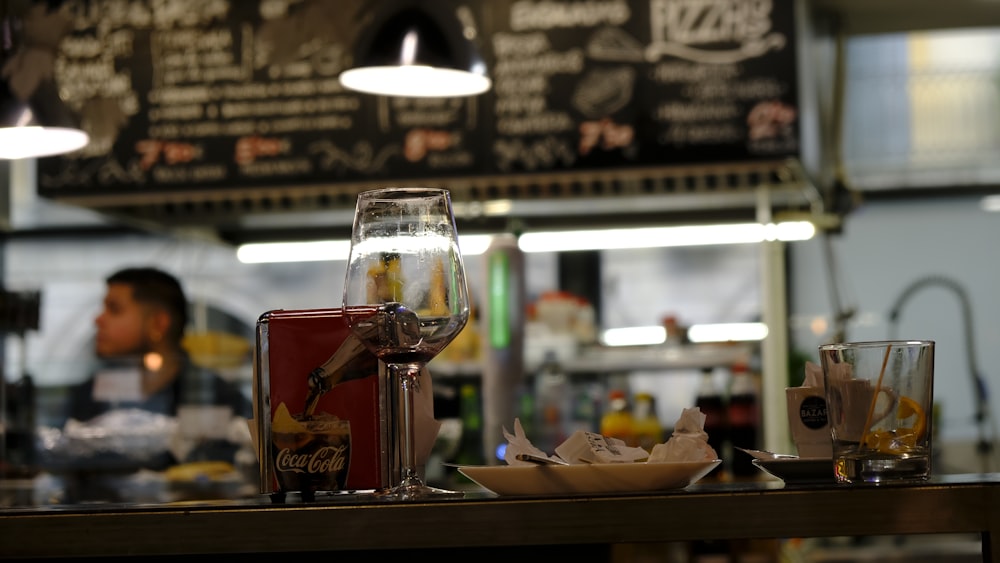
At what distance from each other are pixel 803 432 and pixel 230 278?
19.2 feet

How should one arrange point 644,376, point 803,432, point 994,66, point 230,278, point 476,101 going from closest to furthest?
point 803,432, point 476,101, point 644,376, point 230,278, point 994,66

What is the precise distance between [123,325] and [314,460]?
9.35 ft

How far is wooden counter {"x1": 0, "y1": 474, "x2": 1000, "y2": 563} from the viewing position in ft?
3.34

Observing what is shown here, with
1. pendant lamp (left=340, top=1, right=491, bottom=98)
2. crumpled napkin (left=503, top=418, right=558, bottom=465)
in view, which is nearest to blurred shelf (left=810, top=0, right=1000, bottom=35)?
pendant lamp (left=340, top=1, right=491, bottom=98)

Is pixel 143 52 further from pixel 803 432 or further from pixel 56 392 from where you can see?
pixel 803 432

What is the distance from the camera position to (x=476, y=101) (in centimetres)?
374

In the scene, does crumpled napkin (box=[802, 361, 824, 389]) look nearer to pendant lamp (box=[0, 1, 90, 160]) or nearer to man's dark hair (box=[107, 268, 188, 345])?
pendant lamp (box=[0, 1, 90, 160])

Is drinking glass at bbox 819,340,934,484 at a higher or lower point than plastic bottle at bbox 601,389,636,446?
higher

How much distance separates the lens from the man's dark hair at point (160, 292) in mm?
3889

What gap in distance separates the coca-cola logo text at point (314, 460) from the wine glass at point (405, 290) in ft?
0.19

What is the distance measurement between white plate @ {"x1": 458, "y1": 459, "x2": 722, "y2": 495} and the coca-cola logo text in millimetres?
161

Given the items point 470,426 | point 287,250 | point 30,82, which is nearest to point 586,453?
point 30,82

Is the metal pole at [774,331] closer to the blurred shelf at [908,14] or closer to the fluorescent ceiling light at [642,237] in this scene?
the blurred shelf at [908,14]

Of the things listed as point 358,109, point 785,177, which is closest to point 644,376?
point 785,177
